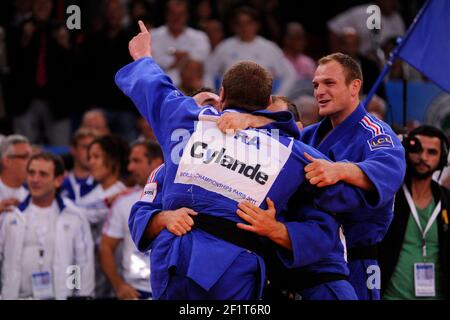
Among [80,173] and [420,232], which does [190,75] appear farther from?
[420,232]

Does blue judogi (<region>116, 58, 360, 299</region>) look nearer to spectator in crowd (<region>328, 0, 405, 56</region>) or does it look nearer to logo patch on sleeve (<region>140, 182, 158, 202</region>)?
logo patch on sleeve (<region>140, 182, 158, 202</region>)

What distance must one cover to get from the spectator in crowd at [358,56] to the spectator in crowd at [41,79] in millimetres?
3311

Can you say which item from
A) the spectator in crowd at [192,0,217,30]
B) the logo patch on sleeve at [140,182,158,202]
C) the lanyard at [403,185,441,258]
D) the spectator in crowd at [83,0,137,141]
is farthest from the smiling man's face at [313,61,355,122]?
the spectator in crowd at [192,0,217,30]

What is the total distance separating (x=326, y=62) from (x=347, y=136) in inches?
18.7

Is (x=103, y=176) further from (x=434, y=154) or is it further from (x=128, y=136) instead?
(x=434, y=154)

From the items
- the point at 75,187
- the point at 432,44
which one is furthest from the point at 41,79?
the point at 432,44

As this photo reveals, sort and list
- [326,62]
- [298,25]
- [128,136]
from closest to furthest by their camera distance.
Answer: [326,62]
[128,136]
[298,25]

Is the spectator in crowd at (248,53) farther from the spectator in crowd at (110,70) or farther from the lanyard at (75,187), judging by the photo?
the lanyard at (75,187)

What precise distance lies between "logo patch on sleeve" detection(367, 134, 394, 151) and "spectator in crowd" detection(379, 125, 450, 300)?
1768mm

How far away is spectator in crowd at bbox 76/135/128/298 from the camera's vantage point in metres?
9.13

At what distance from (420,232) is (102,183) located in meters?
3.23

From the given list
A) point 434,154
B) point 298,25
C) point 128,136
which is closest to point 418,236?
point 434,154

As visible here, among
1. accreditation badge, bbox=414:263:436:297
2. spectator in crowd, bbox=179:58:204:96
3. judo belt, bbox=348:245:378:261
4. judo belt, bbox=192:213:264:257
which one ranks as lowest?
accreditation badge, bbox=414:263:436:297

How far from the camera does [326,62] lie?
601 cm
